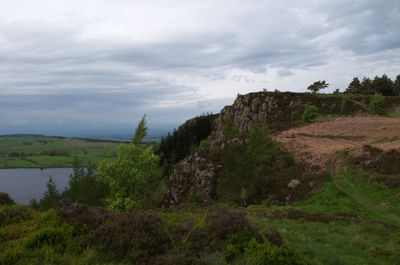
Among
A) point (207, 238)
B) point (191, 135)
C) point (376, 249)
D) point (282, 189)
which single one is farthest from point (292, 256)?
point (191, 135)

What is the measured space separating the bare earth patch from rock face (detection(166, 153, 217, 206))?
995cm

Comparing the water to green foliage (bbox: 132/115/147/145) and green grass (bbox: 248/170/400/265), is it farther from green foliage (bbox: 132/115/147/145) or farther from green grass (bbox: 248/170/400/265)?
green grass (bbox: 248/170/400/265)

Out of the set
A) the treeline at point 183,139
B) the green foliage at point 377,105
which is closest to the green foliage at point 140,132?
the green foliage at point 377,105

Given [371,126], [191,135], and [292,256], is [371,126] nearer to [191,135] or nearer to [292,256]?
[292,256]

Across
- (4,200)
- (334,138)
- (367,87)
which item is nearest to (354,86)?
(367,87)

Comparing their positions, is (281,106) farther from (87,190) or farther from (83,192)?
(83,192)

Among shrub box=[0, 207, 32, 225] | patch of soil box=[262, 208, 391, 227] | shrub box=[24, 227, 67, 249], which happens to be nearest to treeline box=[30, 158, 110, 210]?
patch of soil box=[262, 208, 391, 227]

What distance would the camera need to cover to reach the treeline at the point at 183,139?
121250 mm

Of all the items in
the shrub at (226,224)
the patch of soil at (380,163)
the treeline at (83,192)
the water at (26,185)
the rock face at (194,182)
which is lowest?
the water at (26,185)

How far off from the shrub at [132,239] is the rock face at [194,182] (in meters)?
34.6

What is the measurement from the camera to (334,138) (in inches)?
2158

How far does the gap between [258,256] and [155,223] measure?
3084 mm

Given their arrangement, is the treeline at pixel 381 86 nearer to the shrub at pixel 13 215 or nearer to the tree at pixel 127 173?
the tree at pixel 127 173

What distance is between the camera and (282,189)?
123 feet
